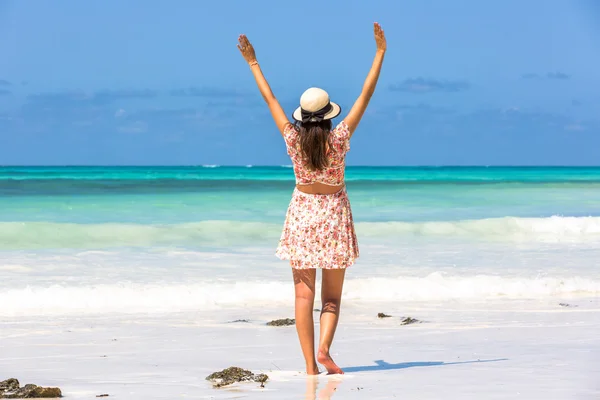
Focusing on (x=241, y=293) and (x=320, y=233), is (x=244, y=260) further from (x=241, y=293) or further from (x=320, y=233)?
(x=320, y=233)

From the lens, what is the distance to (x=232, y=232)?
1427 cm

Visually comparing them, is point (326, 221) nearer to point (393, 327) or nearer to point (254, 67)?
point (254, 67)

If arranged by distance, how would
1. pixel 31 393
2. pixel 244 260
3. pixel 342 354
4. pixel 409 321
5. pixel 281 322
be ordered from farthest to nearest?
1. pixel 244 260
2. pixel 409 321
3. pixel 281 322
4. pixel 342 354
5. pixel 31 393

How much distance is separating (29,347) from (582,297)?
4949mm

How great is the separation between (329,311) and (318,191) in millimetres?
649

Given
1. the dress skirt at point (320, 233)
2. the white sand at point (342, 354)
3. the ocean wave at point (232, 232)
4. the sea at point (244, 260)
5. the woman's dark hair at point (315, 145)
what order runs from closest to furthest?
1. the white sand at point (342, 354)
2. the woman's dark hair at point (315, 145)
3. the dress skirt at point (320, 233)
4. the sea at point (244, 260)
5. the ocean wave at point (232, 232)

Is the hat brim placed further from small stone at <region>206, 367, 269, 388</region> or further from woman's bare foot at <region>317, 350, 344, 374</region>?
small stone at <region>206, 367, 269, 388</region>

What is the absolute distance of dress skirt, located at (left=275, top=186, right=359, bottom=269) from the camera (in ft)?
13.9

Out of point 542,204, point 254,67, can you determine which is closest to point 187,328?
point 254,67

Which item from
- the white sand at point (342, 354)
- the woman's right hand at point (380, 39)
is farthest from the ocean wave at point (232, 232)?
the woman's right hand at point (380, 39)

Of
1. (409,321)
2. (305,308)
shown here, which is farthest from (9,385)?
(409,321)

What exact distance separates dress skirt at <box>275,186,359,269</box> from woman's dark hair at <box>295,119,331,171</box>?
0.63 feet

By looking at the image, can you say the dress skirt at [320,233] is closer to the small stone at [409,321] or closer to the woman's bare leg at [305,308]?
the woman's bare leg at [305,308]

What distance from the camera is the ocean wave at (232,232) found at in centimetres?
1277
